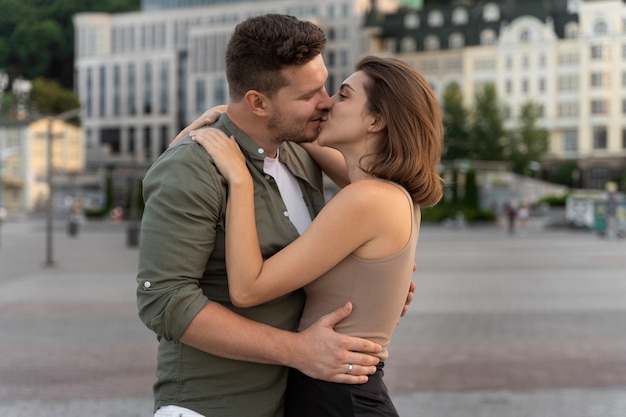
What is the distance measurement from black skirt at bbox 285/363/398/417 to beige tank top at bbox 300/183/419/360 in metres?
0.12

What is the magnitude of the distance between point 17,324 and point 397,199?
10832 millimetres

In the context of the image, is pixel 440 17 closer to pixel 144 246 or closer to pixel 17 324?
pixel 17 324

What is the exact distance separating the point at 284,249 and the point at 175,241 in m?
0.32

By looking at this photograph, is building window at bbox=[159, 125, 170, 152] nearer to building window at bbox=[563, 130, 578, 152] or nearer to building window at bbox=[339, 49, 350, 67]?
building window at bbox=[339, 49, 350, 67]

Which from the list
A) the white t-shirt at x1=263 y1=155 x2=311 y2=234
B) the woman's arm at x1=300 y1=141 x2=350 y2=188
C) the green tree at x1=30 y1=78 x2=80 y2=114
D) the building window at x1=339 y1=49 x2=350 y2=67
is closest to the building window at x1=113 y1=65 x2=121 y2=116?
the green tree at x1=30 y1=78 x2=80 y2=114

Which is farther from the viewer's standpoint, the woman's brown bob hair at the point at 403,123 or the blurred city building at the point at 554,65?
the blurred city building at the point at 554,65

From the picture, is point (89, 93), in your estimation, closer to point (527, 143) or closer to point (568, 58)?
point (527, 143)

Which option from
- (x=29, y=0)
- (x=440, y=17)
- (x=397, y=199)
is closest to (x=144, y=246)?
(x=397, y=199)

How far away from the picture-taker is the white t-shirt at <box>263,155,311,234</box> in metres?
2.72

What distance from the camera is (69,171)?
7862cm

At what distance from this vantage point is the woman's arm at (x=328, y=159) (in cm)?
312

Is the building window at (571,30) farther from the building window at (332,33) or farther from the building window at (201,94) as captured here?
the building window at (201,94)

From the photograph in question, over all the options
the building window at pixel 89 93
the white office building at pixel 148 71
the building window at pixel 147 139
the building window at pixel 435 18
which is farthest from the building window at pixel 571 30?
the building window at pixel 89 93

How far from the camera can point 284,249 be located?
2.52 m
